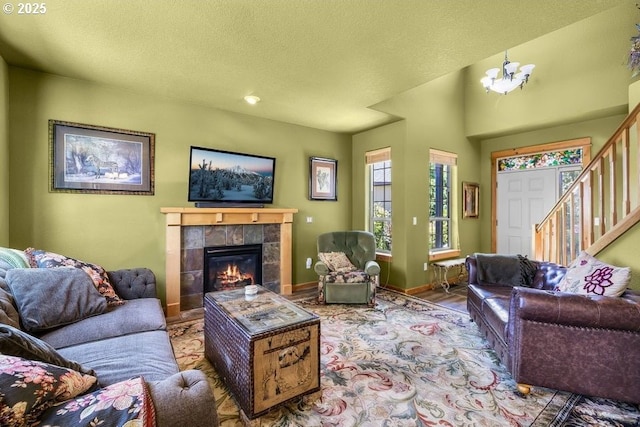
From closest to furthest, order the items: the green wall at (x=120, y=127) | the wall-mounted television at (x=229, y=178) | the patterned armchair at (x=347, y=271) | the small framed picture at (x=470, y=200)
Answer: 1. the green wall at (x=120, y=127)
2. the wall-mounted television at (x=229, y=178)
3. the patterned armchair at (x=347, y=271)
4. the small framed picture at (x=470, y=200)

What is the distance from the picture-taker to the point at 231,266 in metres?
3.93

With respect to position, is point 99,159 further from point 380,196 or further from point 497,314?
point 497,314

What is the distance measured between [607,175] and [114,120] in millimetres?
6318

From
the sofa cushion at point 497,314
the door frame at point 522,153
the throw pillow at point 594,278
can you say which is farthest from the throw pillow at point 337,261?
the door frame at point 522,153

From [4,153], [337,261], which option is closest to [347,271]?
[337,261]

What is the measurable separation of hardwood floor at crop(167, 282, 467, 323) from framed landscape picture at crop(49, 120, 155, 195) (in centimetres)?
153

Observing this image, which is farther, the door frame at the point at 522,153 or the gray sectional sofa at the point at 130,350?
the door frame at the point at 522,153

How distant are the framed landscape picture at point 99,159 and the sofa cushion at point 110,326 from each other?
160cm

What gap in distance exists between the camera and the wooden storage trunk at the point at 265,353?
1.68 m

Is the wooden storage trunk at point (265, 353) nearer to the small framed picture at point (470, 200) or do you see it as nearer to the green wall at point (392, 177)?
the green wall at point (392, 177)

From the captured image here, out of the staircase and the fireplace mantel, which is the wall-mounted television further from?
the staircase

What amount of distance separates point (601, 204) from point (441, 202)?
237cm

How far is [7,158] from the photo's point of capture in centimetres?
271

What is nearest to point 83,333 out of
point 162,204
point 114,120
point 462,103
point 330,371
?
point 330,371
